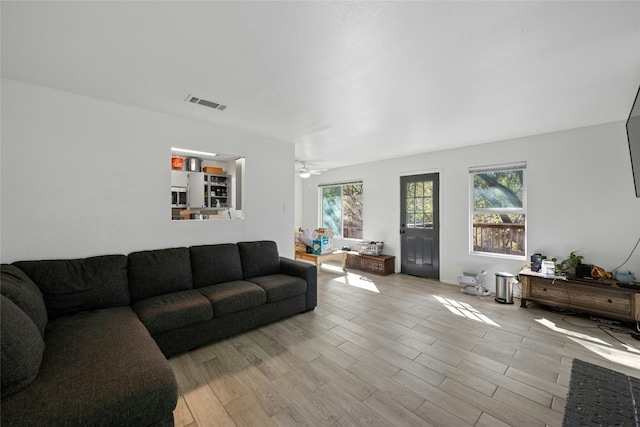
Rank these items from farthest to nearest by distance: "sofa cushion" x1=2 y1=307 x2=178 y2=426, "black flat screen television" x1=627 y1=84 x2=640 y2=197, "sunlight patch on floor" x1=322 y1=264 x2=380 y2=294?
"sunlight patch on floor" x1=322 y1=264 x2=380 y2=294 < "black flat screen television" x1=627 y1=84 x2=640 y2=197 < "sofa cushion" x1=2 y1=307 x2=178 y2=426

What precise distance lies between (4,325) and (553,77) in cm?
392

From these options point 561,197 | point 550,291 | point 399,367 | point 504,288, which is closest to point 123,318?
point 399,367

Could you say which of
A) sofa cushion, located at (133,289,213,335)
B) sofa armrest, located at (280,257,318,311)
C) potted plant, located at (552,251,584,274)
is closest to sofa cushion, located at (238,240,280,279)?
sofa armrest, located at (280,257,318,311)

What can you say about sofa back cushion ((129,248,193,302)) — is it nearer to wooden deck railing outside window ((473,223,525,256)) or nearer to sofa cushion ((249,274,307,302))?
sofa cushion ((249,274,307,302))

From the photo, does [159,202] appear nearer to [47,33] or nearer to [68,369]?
[47,33]

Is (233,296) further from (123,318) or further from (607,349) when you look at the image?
(607,349)

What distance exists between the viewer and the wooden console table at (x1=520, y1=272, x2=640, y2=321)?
9.40 ft

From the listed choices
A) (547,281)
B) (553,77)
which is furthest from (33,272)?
(547,281)

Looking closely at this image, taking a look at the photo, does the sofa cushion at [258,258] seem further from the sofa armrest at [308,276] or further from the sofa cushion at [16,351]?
the sofa cushion at [16,351]

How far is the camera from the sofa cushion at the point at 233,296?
8.36 feet

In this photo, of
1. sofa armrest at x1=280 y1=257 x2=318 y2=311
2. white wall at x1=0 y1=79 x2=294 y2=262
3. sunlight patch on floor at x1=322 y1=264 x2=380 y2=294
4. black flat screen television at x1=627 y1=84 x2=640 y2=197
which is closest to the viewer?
black flat screen television at x1=627 y1=84 x2=640 y2=197

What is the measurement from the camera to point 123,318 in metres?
2.07

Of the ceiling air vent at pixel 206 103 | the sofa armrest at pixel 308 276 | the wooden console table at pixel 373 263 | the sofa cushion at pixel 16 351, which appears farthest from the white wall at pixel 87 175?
the wooden console table at pixel 373 263

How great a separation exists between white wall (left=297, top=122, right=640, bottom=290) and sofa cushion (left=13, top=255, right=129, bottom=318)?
4.79m
